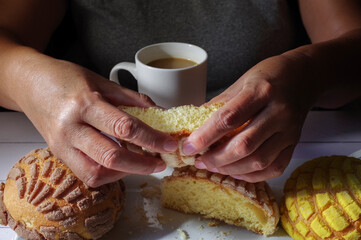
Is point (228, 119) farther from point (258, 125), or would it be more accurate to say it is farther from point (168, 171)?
point (168, 171)

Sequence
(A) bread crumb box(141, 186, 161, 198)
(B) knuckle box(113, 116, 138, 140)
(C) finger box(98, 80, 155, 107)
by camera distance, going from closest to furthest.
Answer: (B) knuckle box(113, 116, 138, 140), (C) finger box(98, 80, 155, 107), (A) bread crumb box(141, 186, 161, 198)

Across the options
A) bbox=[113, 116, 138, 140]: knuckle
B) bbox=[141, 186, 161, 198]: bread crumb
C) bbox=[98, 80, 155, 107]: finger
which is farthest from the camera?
bbox=[141, 186, 161, 198]: bread crumb

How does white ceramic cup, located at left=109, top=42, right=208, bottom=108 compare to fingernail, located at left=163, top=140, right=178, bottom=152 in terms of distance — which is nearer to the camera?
fingernail, located at left=163, top=140, right=178, bottom=152

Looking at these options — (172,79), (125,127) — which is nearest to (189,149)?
(125,127)

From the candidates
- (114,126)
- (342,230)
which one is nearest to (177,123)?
(114,126)

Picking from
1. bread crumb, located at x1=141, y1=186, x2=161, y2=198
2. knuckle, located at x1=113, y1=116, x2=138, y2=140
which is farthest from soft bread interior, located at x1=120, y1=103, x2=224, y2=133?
bread crumb, located at x1=141, y1=186, x2=161, y2=198

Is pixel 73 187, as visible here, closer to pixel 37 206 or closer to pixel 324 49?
pixel 37 206

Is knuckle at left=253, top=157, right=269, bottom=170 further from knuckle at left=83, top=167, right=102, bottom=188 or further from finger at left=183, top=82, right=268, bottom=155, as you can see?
knuckle at left=83, top=167, right=102, bottom=188

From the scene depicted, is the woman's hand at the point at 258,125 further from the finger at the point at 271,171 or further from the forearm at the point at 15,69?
the forearm at the point at 15,69
